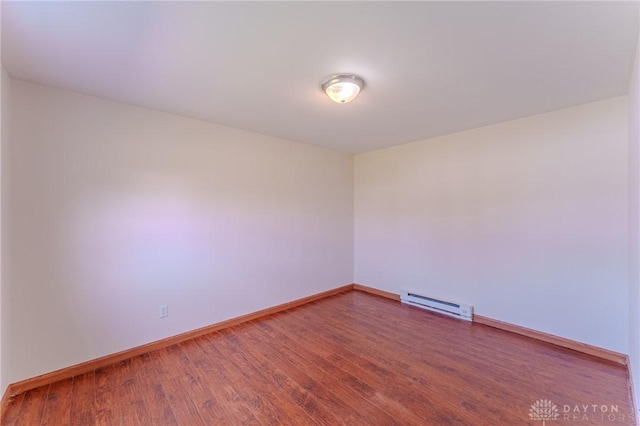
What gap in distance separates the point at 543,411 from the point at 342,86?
2.55 m

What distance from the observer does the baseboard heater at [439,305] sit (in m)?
3.21

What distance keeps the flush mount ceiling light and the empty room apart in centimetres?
2

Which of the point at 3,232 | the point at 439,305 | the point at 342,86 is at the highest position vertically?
the point at 342,86

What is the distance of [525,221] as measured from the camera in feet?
9.33

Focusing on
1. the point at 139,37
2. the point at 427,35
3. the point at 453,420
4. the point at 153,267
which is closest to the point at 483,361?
the point at 453,420

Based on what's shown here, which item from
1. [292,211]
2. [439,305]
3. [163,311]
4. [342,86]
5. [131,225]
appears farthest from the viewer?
[292,211]

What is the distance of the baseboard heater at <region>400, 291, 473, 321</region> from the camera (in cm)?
321

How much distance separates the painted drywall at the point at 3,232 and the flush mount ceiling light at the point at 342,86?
2.13 metres

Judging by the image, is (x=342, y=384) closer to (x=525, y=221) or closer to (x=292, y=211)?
(x=292, y=211)

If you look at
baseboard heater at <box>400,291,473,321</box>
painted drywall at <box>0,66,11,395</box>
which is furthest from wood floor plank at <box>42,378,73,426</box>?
baseboard heater at <box>400,291,473,321</box>

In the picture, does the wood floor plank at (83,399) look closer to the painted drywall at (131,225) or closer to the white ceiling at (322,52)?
the painted drywall at (131,225)

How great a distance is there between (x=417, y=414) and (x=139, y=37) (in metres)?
2.80

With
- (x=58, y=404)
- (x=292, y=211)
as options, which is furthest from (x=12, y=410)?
(x=292, y=211)

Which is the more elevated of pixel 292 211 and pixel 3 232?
pixel 292 211
